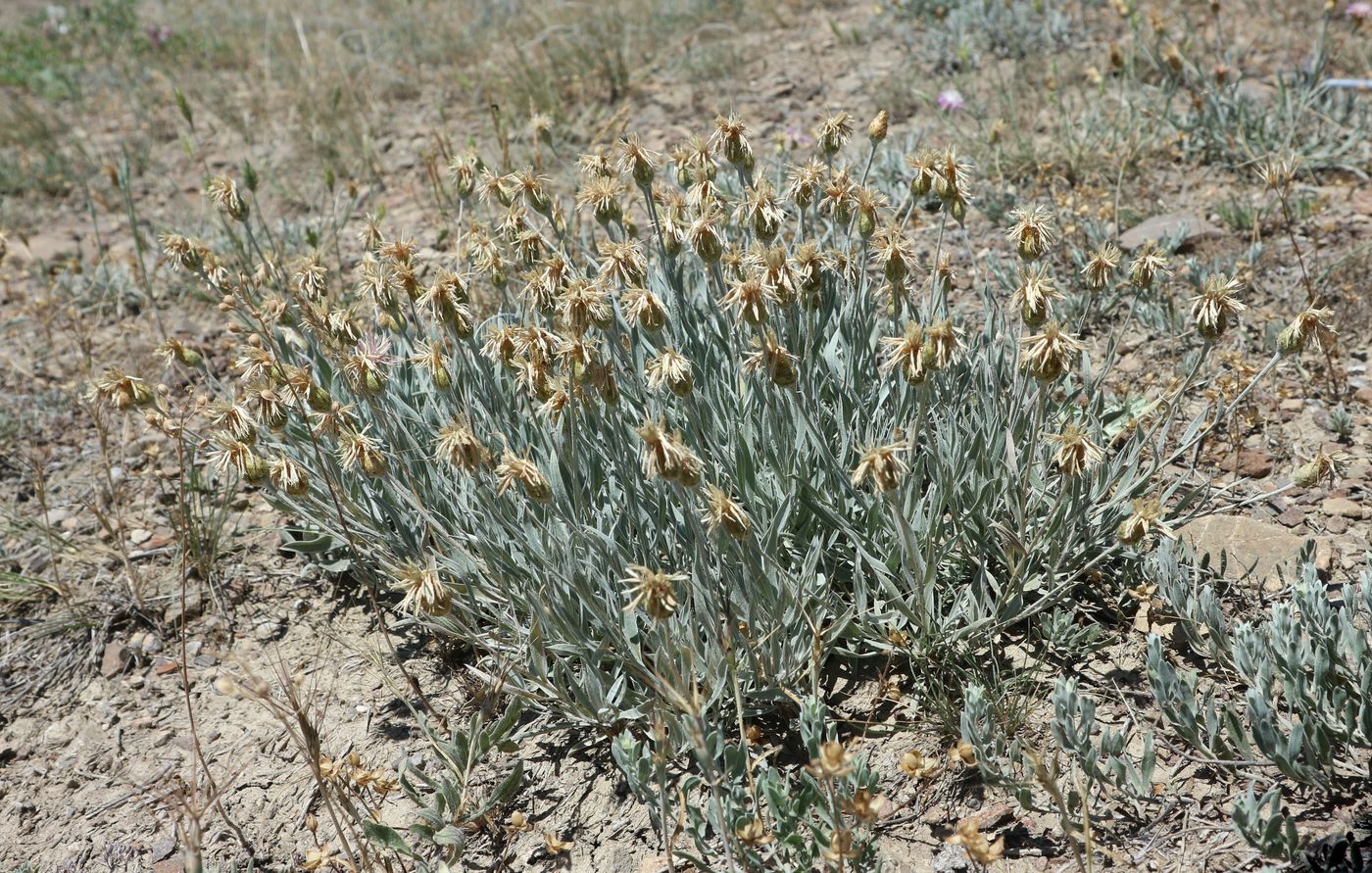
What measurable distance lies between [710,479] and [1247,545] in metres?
1.62

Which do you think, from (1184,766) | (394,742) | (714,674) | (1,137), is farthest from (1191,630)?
(1,137)

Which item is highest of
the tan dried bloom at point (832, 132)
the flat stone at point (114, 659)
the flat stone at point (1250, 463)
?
the tan dried bloom at point (832, 132)

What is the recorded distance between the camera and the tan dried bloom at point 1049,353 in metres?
2.38

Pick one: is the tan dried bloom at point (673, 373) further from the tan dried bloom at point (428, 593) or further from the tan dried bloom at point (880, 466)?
the tan dried bloom at point (428, 593)

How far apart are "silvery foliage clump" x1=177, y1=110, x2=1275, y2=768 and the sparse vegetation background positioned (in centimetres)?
2

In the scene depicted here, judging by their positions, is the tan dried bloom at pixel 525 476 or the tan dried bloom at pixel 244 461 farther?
the tan dried bloom at pixel 244 461

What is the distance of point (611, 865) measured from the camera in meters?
2.65

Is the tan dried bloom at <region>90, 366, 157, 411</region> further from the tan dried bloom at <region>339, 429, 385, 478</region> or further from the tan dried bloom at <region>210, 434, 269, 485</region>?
the tan dried bloom at <region>339, 429, 385, 478</region>

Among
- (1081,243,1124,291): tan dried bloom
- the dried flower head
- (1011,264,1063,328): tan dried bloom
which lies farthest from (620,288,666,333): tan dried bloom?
the dried flower head

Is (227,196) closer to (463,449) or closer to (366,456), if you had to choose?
(366,456)

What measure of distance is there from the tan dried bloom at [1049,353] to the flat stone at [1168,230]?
2.36 m

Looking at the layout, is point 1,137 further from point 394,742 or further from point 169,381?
point 394,742

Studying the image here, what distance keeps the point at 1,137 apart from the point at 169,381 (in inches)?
162

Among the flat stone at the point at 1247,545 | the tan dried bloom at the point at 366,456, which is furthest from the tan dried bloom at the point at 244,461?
the flat stone at the point at 1247,545
